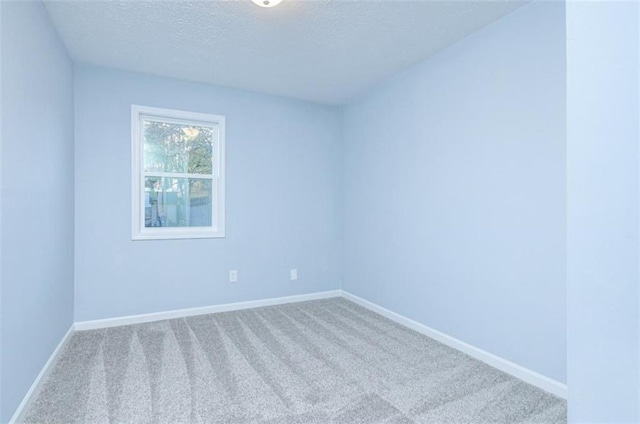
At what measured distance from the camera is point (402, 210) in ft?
10.5

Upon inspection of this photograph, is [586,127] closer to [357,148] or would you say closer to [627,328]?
[627,328]

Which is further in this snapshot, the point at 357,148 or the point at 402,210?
the point at 357,148

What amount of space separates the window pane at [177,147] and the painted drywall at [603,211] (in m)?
3.46

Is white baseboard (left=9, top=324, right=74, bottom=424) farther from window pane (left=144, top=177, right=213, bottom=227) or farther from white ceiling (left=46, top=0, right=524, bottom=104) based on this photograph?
white ceiling (left=46, top=0, right=524, bottom=104)

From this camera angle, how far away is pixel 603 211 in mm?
594

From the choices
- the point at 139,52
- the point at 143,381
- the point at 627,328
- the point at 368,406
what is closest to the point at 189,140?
the point at 139,52

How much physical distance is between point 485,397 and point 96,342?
2963mm

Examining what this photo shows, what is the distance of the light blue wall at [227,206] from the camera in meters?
A: 3.06

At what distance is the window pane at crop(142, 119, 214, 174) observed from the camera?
3.36 meters

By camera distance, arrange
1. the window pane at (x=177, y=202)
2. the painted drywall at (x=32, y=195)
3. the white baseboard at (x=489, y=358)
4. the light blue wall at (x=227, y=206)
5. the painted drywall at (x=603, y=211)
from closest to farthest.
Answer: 1. the painted drywall at (x=603, y=211)
2. the painted drywall at (x=32, y=195)
3. the white baseboard at (x=489, y=358)
4. the light blue wall at (x=227, y=206)
5. the window pane at (x=177, y=202)

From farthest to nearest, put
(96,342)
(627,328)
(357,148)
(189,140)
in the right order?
(357,148)
(189,140)
(96,342)
(627,328)

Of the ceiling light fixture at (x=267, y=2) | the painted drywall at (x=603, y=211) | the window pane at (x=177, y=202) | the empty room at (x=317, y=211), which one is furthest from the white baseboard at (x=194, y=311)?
the painted drywall at (x=603, y=211)

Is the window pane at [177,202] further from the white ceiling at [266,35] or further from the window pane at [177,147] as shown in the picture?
the white ceiling at [266,35]

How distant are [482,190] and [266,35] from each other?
2009 millimetres
